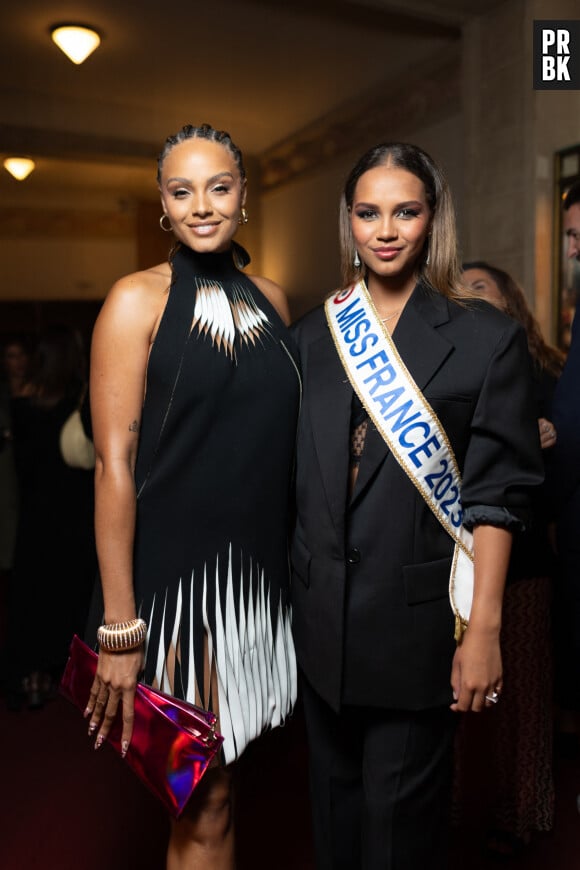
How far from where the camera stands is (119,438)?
1396 mm

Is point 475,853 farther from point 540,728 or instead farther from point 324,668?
point 324,668

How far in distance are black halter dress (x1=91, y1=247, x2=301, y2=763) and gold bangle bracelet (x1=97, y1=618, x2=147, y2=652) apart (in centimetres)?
5

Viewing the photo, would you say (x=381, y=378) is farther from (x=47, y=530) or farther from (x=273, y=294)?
(x=47, y=530)

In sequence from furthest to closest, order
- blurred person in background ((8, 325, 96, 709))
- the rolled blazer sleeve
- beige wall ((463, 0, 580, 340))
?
beige wall ((463, 0, 580, 340)), blurred person in background ((8, 325, 96, 709)), the rolled blazer sleeve

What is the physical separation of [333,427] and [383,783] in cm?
68

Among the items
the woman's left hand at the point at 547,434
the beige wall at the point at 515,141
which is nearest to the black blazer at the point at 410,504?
the woman's left hand at the point at 547,434

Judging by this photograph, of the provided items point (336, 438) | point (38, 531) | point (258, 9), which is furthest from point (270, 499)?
point (258, 9)

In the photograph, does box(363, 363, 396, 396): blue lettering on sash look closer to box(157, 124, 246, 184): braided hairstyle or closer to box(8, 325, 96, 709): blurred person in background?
box(157, 124, 246, 184): braided hairstyle

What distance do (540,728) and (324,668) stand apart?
3.37 ft

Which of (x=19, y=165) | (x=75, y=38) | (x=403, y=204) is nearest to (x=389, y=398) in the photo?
(x=403, y=204)

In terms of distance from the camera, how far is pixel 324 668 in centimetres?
150

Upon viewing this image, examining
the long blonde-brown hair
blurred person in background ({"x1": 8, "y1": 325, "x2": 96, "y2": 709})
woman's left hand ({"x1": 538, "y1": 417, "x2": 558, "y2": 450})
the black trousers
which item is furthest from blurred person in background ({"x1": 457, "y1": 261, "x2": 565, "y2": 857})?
blurred person in background ({"x1": 8, "y1": 325, "x2": 96, "y2": 709})

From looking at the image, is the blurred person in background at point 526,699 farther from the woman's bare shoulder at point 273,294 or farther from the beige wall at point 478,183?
the beige wall at point 478,183

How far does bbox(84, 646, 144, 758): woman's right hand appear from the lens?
141 cm
